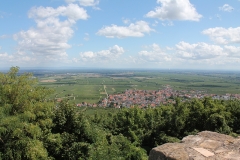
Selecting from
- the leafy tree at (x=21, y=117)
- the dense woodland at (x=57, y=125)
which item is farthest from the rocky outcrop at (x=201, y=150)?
the dense woodland at (x=57, y=125)

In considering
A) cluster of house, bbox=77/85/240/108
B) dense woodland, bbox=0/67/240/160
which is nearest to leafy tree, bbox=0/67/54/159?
dense woodland, bbox=0/67/240/160

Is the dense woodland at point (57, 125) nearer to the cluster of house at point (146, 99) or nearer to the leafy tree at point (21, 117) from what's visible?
the leafy tree at point (21, 117)

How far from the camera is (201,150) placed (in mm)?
4719

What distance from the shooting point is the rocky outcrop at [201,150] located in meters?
4.37

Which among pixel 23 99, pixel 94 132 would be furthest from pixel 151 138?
pixel 23 99

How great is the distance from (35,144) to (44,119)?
207 centimetres

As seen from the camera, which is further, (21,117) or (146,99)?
(146,99)

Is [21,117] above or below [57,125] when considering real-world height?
above

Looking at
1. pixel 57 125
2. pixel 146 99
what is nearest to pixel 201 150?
pixel 57 125

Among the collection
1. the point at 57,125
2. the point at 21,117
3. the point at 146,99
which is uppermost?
the point at 21,117

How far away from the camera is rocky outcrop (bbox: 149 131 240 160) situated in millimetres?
4367

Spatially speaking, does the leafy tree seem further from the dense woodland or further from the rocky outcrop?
the rocky outcrop

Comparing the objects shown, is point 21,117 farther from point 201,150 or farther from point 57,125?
point 201,150

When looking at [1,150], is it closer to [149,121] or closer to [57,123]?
[57,123]
